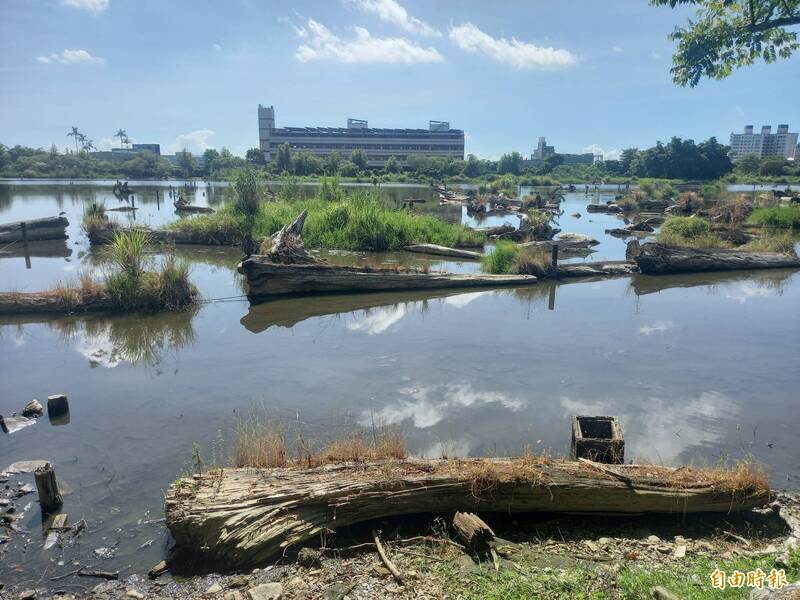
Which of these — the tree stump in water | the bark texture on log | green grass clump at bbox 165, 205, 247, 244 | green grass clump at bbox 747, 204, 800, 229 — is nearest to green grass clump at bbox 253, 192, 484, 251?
green grass clump at bbox 165, 205, 247, 244

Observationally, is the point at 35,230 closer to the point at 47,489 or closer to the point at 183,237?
the point at 183,237

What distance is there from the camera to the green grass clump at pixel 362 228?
21531 millimetres

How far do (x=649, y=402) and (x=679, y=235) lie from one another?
61.3ft

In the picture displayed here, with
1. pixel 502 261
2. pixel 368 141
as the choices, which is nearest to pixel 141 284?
pixel 502 261

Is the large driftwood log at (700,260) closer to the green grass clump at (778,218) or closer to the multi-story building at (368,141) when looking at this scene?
the green grass clump at (778,218)

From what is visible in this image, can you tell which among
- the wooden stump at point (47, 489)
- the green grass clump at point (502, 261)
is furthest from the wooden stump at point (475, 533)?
the green grass clump at point (502, 261)

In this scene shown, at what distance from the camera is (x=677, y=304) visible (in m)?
13.9

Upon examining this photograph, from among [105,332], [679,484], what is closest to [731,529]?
[679,484]

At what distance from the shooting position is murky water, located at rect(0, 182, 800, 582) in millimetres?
6059

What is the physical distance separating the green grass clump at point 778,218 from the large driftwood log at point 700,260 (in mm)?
10783

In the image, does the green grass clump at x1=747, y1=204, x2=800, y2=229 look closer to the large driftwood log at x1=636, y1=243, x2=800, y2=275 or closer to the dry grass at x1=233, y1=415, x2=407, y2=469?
the large driftwood log at x1=636, y1=243, x2=800, y2=275

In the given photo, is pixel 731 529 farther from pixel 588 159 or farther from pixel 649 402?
pixel 588 159

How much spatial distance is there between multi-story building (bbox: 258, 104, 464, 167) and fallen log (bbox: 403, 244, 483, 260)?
112 metres

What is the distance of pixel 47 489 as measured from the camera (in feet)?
16.9
